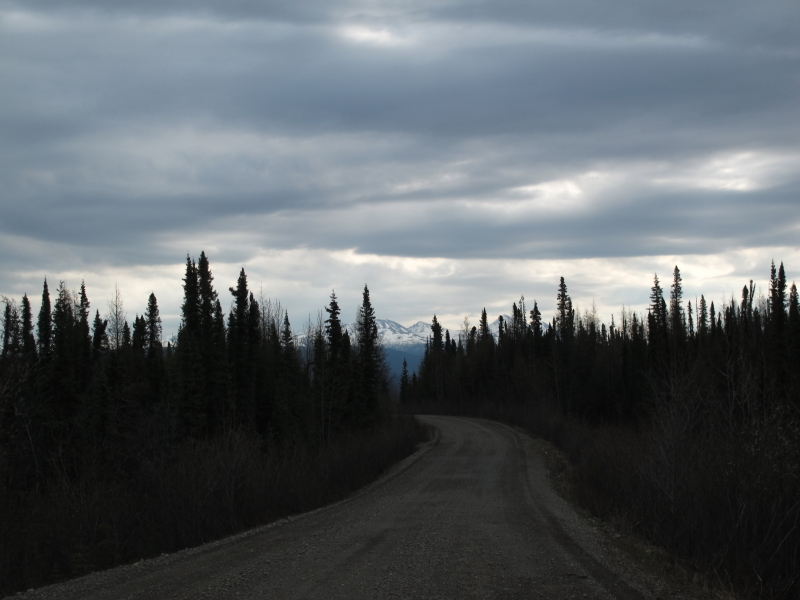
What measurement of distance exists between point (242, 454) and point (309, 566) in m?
7.90

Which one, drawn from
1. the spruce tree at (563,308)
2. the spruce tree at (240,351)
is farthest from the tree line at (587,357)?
the spruce tree at (240,351)

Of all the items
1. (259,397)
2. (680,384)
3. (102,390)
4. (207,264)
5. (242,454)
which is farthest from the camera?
(207,264)

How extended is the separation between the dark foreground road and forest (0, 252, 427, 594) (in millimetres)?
2141

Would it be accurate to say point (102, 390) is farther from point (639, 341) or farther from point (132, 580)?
point (639, 341)

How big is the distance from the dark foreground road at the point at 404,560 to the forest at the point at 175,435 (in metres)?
2.14

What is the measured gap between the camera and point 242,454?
677 inches

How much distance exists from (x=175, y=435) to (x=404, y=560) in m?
29.9

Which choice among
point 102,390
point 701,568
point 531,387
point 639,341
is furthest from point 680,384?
point 639,341

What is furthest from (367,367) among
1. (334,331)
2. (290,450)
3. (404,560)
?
(404,560)

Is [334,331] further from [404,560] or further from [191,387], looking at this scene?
[404,560]

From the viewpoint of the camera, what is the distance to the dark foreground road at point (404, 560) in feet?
28.1

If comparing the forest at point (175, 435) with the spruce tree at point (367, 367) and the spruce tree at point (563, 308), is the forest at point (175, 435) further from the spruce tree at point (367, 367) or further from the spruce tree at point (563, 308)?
the spruce tree at point (563, 308)

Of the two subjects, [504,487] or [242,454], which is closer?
[242,454]

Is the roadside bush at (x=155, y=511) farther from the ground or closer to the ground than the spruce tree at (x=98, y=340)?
closer to the ground
